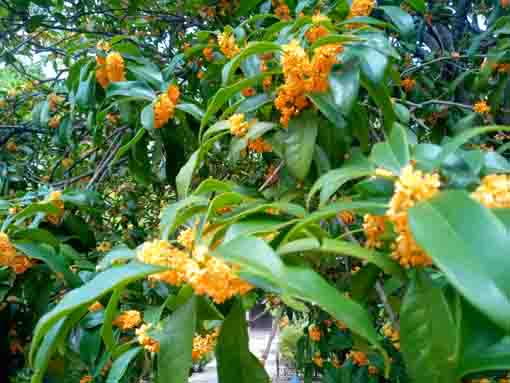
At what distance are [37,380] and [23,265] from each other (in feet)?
2.31

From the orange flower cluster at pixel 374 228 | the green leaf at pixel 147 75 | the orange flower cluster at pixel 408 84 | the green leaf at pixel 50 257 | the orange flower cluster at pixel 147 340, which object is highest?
the orange flower cluster at pixel 408 84

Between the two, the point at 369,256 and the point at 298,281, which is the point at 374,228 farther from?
the point at 298,281

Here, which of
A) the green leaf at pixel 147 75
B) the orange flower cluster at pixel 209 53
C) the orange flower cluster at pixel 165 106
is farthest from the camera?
the orange flower cluster at pixel 209 53

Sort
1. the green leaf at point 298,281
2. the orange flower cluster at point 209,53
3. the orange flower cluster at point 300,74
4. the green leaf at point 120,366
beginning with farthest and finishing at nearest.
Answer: the orange flower cluster at point 209,53
the green leaf at point 120,366
the orange flower cluster at point 300,74
the green leaf at point 298,281

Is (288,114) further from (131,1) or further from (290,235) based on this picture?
(131,1)

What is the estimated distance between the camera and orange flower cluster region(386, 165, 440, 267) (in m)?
0.59

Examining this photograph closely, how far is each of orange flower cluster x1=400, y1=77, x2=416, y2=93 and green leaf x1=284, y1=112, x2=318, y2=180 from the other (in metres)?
1.23

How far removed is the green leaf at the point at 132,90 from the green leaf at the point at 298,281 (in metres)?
1.08

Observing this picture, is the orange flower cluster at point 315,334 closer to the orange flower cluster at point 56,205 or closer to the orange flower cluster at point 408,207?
the orange flower cluster at point 56,205

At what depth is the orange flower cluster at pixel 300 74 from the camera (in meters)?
1.01

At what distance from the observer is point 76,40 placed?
3.28 metres

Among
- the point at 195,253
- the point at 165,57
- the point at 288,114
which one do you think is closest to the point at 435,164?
the point at 195,253

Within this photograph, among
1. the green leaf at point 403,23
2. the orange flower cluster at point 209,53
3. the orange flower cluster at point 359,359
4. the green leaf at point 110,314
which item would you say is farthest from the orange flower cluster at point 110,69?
the orange flower cluster at point 359,359

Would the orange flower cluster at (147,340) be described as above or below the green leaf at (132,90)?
below
